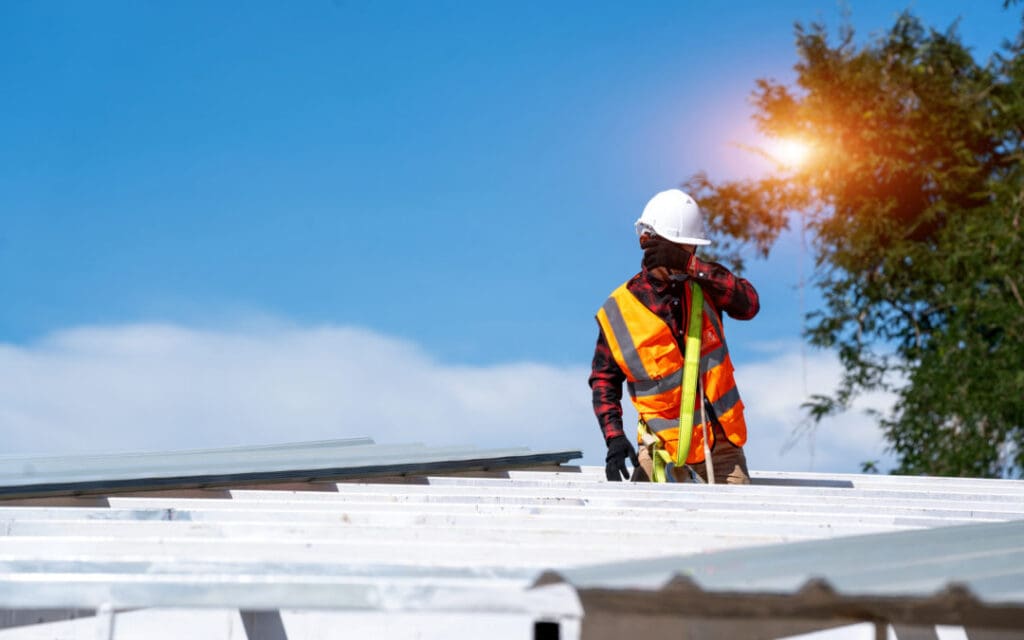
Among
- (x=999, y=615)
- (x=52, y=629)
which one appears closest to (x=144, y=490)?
(x=52, y=629)

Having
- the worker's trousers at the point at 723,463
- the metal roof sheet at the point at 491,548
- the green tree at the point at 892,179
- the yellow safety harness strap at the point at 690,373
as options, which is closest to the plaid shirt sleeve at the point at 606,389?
the worker's trousers at the point at 723,463

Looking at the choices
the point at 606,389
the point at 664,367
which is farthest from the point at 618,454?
the point at 664,367

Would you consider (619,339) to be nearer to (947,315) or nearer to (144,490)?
(144,490)

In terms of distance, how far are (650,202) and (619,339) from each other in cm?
87

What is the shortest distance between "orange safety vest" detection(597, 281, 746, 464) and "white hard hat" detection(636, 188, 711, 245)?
29 cm

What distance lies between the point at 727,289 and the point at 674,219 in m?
0.52

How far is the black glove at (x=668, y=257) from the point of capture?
251 inches

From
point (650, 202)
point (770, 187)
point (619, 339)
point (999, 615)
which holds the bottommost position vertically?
point (999, 615)

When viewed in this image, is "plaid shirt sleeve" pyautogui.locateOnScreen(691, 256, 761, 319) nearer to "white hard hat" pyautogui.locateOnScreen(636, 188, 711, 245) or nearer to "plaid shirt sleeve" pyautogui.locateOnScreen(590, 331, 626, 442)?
"white hard hat" pyautogui.locateOnScreen(636, 188, 711, 245)

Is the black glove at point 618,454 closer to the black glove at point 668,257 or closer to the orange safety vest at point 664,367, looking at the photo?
the orange safety vest at point 664,367

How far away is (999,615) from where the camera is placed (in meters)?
2.85

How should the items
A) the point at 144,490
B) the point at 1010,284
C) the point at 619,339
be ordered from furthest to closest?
the point at 1010,284 < the point at 619,339 < the point at 144,490

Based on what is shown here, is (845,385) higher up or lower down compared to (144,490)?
higher up

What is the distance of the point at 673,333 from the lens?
643 centimetres
